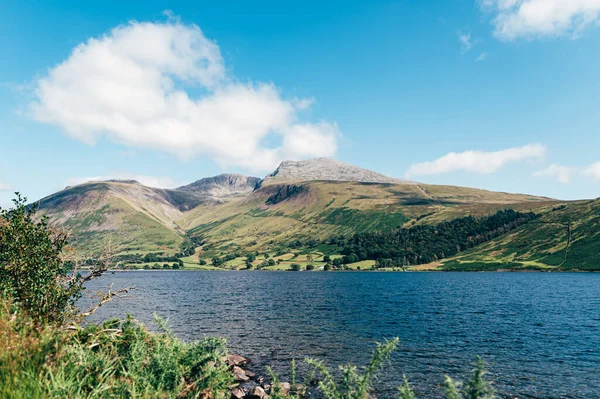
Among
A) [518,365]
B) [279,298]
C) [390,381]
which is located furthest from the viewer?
[279,298]

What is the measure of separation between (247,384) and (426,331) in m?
40.2

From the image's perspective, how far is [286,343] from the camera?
54.4 meters

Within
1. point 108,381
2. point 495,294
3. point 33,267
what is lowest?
point 495,294

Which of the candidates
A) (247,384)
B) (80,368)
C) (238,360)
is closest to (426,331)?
(238,360)

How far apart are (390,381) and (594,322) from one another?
6218 centimetres

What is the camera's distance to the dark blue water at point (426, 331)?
39188 millimetres

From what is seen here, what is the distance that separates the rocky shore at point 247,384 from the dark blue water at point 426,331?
8.37ft

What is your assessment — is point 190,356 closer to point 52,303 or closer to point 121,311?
point 52,303

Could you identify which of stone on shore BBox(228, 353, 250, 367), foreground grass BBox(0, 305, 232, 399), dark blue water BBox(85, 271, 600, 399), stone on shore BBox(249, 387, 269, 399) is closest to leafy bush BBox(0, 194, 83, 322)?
dark blue water BBox(85, 271, 600, 399)

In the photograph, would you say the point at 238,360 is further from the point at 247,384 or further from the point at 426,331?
the point at 426,331

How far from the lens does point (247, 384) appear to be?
1399 inches

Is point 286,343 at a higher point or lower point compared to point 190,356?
lower

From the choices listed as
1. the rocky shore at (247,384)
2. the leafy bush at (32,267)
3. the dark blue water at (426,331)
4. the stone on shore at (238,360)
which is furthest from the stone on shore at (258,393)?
the leafy bush at (32,267)

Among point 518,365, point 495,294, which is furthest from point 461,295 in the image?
point 518,365
